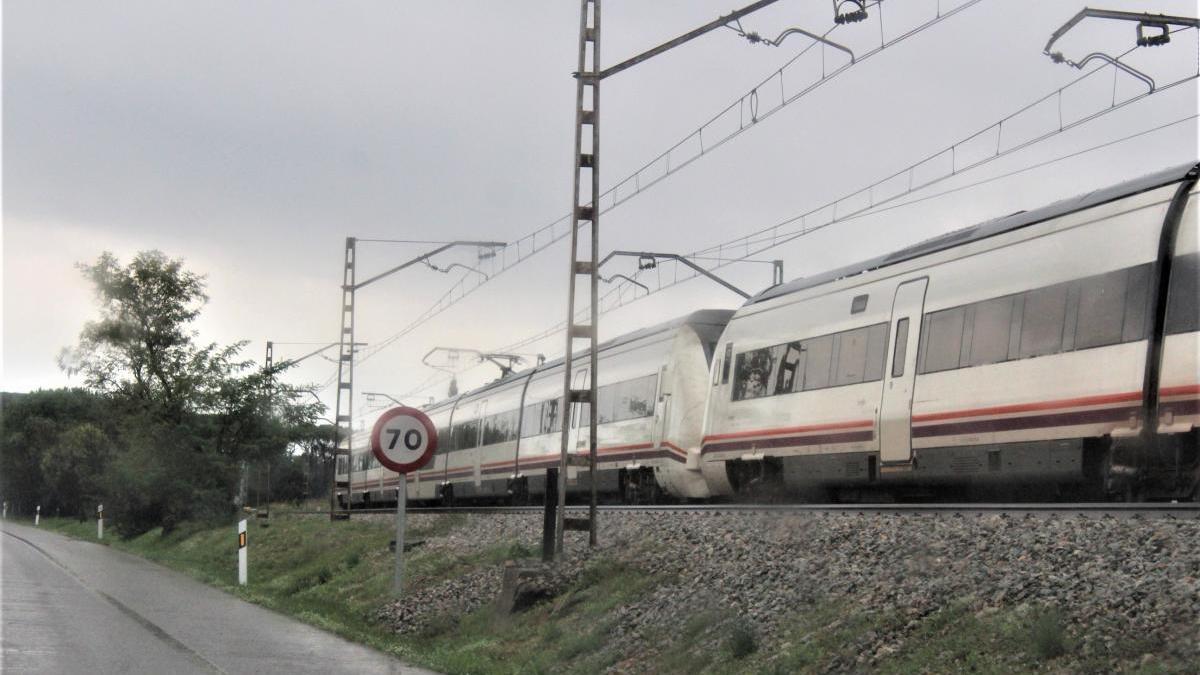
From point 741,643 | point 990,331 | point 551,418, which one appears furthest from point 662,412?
point 741,643

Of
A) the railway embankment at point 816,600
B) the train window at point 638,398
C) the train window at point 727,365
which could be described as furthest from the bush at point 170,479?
the railway embankment at point 816,600

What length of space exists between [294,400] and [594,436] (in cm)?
3217

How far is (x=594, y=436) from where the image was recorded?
56.9ft

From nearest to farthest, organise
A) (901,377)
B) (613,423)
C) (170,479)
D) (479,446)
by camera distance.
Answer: (901,377) < (613,423) < (479,446) < (170,479)

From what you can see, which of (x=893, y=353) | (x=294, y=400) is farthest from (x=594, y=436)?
(x=294, y=400)

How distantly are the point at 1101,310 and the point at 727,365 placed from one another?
27.9 ft

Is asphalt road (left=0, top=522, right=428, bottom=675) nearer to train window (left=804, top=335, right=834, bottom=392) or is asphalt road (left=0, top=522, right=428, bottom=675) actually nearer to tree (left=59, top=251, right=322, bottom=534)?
train window (left=804, top=335, right=834, bottom=392)

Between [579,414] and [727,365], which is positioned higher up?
[727,365]

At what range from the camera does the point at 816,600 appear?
10.8 m

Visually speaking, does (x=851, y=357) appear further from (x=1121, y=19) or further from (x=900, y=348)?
(x=1121, y=19)

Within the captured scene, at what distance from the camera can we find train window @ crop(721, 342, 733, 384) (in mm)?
21844

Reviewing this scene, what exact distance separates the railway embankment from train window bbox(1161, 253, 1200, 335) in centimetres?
250

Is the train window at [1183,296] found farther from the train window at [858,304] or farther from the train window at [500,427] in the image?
the train window at [500,427]

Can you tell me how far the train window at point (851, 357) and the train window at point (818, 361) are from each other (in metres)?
0.26
